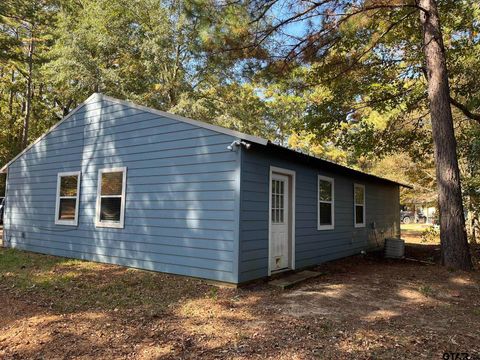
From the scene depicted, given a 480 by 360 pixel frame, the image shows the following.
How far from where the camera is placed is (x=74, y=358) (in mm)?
3391

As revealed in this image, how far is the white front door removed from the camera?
7184 millimetres

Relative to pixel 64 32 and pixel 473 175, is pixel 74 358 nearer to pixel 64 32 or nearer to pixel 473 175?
pixel 473 175

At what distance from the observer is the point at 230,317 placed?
15.1ft

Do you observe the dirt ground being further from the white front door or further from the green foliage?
the green foliage

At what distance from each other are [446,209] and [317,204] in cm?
268

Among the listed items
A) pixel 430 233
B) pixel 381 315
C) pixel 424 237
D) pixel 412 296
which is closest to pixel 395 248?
pixel 424 237

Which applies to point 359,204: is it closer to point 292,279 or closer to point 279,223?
point 279,223

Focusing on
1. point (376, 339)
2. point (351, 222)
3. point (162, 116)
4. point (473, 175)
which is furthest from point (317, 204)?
point (473, 175)

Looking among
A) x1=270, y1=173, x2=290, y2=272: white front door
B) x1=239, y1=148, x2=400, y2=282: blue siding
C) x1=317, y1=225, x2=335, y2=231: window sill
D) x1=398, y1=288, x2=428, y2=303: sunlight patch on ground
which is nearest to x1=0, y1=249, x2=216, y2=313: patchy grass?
x1=239, y1=148, x2=400, y2=282: blue siding

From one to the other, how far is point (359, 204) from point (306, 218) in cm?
370

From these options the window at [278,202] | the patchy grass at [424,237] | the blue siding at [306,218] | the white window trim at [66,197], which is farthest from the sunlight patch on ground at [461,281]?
the white window trim at [66,197]

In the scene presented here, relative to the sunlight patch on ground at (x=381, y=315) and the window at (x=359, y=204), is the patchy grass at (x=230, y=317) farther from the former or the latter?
the window at (x=359, y=204)

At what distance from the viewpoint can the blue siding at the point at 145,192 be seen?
6.40 meters

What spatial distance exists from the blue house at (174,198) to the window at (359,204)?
22 cm
